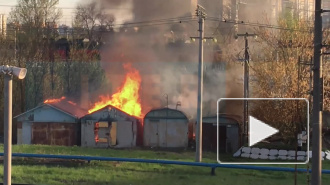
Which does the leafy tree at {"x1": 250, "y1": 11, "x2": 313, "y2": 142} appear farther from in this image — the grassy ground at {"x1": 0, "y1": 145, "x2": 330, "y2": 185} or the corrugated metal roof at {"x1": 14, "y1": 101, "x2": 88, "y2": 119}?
the corrugated metal roof at {"x1": 14, "y1": 101, "x2": 88, "y2": 119}

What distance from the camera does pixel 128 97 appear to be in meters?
28.4

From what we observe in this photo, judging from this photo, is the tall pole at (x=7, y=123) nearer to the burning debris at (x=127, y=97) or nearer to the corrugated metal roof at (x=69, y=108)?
the corrugated metal roof at (x=69, y=108)

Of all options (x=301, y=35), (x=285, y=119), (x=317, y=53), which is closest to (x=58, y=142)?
(x=285, y=119)

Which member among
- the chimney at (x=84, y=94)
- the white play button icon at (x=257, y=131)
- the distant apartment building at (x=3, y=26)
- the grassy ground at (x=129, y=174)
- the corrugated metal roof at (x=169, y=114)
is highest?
the distant apartment building at (x=3, y=26)

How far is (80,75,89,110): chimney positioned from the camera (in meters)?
28.5

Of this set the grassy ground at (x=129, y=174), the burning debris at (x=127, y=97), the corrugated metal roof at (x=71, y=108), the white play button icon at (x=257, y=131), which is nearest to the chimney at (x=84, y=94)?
the burning debris at (x=127, y=97)

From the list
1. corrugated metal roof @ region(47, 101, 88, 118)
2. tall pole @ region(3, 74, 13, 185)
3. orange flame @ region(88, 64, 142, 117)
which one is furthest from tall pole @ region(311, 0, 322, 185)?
orange flame @ region(88, 64, 142, 117)

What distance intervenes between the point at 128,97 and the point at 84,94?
445 centimetres

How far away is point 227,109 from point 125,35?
9346 mm

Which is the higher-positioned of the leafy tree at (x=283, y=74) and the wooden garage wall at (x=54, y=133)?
the leafy tree at (x=283, y=74)

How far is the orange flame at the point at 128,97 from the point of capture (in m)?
27.8

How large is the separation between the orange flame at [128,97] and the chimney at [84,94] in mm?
756

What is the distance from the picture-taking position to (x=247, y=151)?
20.1 m

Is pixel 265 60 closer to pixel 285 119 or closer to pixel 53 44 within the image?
pixel 285 119
